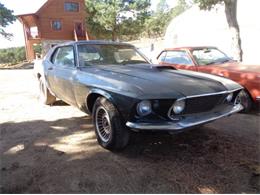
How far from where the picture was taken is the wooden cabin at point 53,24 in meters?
30.0

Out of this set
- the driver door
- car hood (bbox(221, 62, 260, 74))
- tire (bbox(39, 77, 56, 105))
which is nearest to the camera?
the driver door

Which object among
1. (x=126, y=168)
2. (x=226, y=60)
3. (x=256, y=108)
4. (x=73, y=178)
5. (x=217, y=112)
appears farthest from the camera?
(x=226, y=60)

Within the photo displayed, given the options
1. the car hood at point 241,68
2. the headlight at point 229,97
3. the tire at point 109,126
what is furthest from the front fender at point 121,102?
the car hood at point 241,68

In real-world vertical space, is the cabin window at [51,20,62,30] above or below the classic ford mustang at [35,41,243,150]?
above

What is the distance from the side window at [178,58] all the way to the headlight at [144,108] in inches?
149

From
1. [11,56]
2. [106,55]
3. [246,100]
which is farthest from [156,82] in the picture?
[11,56]

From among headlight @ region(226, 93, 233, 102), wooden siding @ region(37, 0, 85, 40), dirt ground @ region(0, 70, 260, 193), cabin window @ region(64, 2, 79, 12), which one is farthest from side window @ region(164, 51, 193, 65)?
cabin window @ region(64, 2, 79, 12)

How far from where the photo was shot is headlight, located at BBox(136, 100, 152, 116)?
10.3 feet

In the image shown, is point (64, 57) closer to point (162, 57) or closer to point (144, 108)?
point (144, 108)

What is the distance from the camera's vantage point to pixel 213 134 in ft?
14.2

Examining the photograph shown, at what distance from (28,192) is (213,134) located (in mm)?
2890

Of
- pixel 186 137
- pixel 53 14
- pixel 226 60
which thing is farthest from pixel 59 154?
pixel 53 14

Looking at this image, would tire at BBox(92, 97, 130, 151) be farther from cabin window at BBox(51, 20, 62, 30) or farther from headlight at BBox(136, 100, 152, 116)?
cabin window at BBox(51, 20, 62, 30)

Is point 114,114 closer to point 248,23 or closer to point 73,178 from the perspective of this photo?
point 73,178
